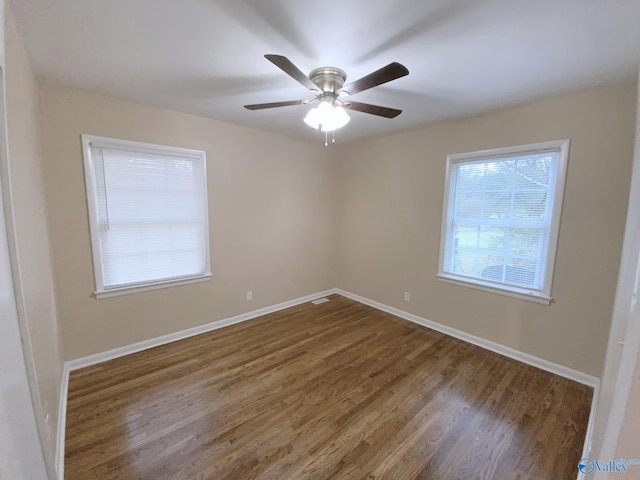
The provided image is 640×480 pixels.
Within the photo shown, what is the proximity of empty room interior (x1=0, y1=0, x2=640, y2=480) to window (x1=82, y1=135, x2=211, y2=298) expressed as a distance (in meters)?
0.02

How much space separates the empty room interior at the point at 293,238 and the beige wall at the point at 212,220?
0.02m

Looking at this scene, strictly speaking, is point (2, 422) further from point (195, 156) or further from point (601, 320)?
point (601, 320)

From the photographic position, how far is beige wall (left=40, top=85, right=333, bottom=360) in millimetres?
2238

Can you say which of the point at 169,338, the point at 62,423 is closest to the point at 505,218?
the point at 169,338

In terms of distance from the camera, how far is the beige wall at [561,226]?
2086 millimetres

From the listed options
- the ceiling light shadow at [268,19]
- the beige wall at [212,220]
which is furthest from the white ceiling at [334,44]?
the beige wall at [212,220]

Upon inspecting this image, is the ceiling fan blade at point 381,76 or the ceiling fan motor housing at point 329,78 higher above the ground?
the ceiling fan motor housing at point 329,78

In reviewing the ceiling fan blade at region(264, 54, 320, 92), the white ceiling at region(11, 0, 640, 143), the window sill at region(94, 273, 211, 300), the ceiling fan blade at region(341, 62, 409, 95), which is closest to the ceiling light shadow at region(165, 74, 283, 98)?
the white ceiling at region(11, 0, 640, 143)

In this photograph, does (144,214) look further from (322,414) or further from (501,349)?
(501,349)

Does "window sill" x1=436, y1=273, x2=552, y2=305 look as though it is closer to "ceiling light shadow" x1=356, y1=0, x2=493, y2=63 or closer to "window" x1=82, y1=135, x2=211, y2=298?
"ceiling light shadow" x1=356, y1=0, x2=493, y2=63

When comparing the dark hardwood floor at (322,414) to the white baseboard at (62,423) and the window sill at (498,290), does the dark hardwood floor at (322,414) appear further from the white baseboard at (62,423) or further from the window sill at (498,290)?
the window sill at (498,290)

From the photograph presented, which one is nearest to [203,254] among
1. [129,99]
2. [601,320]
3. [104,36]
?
[129,99]

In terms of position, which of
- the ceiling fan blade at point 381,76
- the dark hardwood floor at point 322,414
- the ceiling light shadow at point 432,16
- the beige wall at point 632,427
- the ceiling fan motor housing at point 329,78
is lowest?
the dark hardwood floor at point 322,414

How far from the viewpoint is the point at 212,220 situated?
3092 mm
